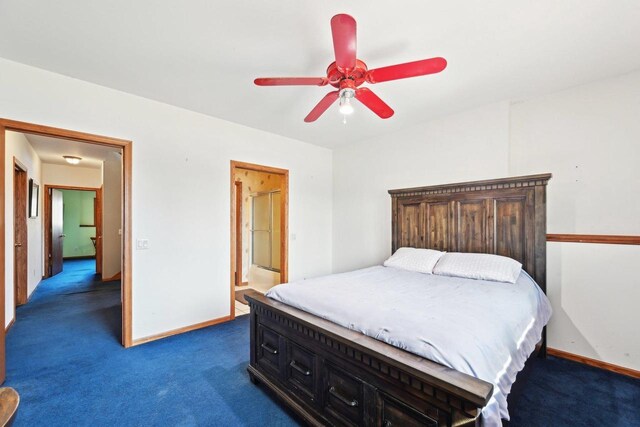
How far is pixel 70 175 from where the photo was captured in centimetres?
650

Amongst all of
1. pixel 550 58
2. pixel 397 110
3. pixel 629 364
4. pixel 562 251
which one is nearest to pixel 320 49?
pixel 397 110

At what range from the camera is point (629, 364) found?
238cm

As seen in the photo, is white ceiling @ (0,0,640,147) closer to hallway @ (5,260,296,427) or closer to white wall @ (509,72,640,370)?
white wall @ (509,72,640,370)

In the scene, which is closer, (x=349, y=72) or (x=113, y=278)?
(x=349, y=72)

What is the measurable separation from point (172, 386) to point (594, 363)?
3.57 m

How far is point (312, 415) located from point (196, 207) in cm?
252

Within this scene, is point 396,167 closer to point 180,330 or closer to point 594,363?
point 594,363

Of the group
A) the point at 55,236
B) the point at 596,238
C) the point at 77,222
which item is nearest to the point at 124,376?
the point at 596,238

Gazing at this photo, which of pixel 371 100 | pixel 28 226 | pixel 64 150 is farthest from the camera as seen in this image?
pixel 64 150

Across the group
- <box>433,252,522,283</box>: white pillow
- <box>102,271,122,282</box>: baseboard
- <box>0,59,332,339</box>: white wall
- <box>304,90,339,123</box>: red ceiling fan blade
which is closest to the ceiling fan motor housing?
<box>304,90,339,123</box>: red ceiling fan blade

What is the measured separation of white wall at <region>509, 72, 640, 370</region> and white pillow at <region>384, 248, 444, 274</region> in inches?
41.7

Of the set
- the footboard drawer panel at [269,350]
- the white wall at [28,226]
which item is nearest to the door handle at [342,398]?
the footboard drawer panel at [269,350]

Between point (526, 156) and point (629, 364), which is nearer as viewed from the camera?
point (629, 364)

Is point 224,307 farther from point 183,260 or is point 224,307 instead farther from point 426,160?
point 426,160
